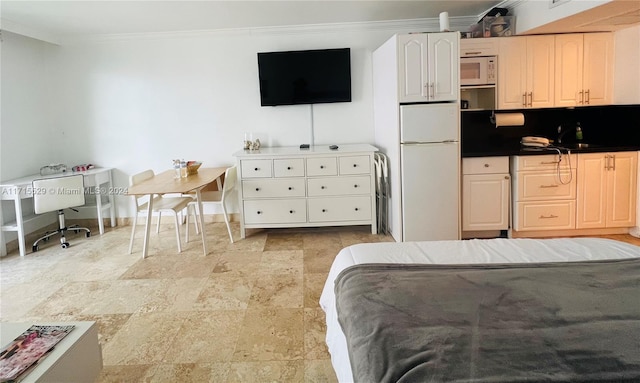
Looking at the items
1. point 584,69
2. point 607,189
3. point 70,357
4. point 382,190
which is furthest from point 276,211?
point 584,69

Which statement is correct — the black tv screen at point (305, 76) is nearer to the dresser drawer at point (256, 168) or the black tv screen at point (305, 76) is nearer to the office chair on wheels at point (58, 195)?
the dresser drawer at point (256, 168)

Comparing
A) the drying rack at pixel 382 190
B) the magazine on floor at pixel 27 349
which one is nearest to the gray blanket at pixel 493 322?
the magazine on floor at pixel 27 349

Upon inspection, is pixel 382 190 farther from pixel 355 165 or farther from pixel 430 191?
pixel 430 191

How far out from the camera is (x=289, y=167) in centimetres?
452

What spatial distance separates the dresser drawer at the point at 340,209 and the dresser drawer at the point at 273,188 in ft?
0.65

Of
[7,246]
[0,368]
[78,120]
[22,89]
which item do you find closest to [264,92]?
[78,120]

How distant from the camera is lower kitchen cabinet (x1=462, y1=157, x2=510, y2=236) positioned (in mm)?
4121

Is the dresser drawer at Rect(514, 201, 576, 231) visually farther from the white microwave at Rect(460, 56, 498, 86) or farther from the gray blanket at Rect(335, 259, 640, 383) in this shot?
the gray blanket at Rect(335, 259, 640, 383)

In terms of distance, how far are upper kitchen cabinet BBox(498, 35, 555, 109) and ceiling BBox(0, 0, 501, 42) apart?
20.9 inches

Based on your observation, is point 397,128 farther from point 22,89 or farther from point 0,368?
point 22,89

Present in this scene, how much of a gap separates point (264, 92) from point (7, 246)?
10.5 feet

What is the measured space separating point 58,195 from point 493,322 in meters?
4.46

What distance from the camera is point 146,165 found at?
5.34m

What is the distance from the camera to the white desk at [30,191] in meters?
4.22
